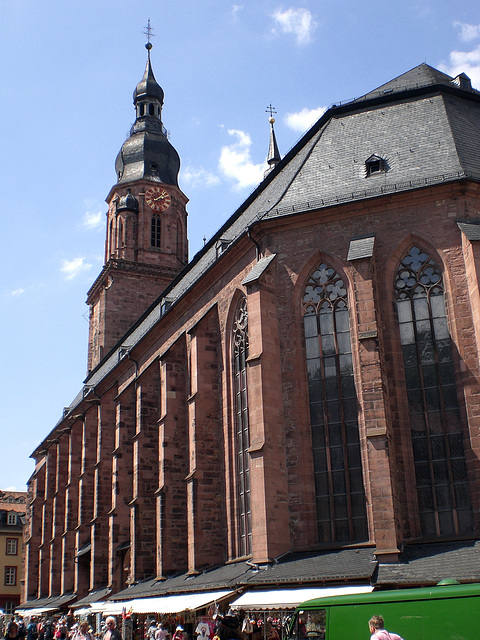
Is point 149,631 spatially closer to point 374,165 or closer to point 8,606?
point 374,165

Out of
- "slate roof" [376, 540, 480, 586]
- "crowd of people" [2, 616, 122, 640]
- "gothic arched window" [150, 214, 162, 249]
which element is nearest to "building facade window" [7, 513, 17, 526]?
"crowd of people" [2, 616, 122, 640]

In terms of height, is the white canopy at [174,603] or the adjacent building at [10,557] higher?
the adjacent building at [10,557]

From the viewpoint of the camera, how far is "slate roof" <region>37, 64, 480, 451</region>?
22.1m

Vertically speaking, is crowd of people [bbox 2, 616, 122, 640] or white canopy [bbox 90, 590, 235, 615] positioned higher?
white canopy [bbox 90, 590, 235, 615]

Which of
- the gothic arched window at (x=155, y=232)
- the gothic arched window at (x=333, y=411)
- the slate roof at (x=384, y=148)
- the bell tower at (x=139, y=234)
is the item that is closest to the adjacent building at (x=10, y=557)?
the bell tower at (x=139, y=234)

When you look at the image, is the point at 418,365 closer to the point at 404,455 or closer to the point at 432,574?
the point at 404,455

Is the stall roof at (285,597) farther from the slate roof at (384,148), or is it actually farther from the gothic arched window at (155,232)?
the gothic arched window at (155,232)

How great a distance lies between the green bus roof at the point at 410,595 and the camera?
10.3m

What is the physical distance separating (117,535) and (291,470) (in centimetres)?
1378

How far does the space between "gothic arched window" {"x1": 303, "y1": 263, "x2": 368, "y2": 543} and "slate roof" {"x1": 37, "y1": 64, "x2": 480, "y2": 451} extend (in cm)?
271

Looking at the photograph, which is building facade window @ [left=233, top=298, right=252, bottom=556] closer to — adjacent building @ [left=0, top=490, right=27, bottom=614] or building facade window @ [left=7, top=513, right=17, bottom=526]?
adjacent building @ [left=0, top=490, right=27, bottom=614]

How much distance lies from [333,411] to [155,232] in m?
31.3

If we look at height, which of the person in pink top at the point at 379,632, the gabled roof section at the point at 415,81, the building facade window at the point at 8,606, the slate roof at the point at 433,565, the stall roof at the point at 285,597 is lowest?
the building facade window at the point at 8,606

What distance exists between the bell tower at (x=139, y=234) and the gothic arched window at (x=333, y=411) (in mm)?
27099
